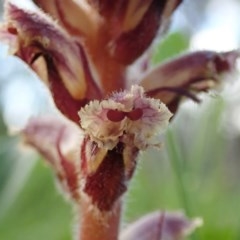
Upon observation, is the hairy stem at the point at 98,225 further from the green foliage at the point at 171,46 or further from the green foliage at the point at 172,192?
the green foliage at the point at 171,46

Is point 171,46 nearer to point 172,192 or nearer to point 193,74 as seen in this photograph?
point 172,192

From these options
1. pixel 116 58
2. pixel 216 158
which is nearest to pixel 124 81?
pixel 116 58

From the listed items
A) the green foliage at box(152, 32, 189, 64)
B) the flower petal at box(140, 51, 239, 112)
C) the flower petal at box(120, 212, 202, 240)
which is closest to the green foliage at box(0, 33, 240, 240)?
the green foliage at box(152, 32, 189, 64)

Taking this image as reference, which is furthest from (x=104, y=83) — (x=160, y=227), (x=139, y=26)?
(x=160, y=227)

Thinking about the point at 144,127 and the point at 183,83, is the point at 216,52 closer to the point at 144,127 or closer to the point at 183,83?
the point at 183,83

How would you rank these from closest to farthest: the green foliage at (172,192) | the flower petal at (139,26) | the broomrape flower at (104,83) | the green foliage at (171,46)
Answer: the broomrape flower at (104,83)
the flower petal at (139,26)
the green foliage at (172,192)
the green foliage at (171,46)

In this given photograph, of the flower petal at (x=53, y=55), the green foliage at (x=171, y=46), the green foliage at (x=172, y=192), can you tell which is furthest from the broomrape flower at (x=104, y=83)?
the green foliage at (x=171, y=46)
